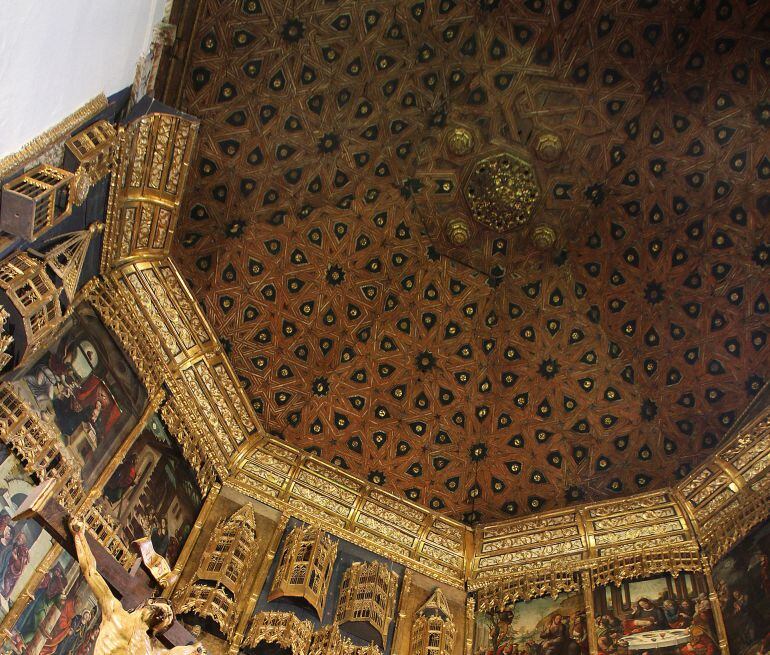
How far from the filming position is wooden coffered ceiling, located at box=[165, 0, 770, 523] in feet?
42.0

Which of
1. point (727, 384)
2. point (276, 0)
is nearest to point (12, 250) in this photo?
point (276, 0)

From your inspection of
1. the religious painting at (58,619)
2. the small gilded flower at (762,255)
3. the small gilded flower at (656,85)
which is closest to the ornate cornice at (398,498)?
the small gilded flower at (762,255)

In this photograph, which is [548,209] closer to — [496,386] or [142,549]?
[496,386]

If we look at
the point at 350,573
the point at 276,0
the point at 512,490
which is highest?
the point at 276,0

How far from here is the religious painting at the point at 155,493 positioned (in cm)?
1009

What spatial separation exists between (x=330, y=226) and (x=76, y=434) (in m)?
6.55

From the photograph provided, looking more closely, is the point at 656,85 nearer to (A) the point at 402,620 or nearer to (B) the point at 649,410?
(B) the point at 649,410

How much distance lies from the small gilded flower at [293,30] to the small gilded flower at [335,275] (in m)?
4.20

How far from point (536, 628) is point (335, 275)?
727 cm

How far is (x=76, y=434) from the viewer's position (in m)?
9.29

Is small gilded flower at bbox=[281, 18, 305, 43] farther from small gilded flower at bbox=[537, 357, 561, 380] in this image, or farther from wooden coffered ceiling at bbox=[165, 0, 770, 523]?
small gilded flower at bbox=[537, 357, 561, 380]

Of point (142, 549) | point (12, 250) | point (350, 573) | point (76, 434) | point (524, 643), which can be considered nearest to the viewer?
point (142, 549)

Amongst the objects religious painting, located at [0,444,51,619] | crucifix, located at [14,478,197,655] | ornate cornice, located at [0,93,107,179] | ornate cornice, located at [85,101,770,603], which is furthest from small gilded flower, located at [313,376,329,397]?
crucifix, located at [14,478,197,655]

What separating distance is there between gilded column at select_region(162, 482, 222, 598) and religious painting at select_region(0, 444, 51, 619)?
2.65 meters
